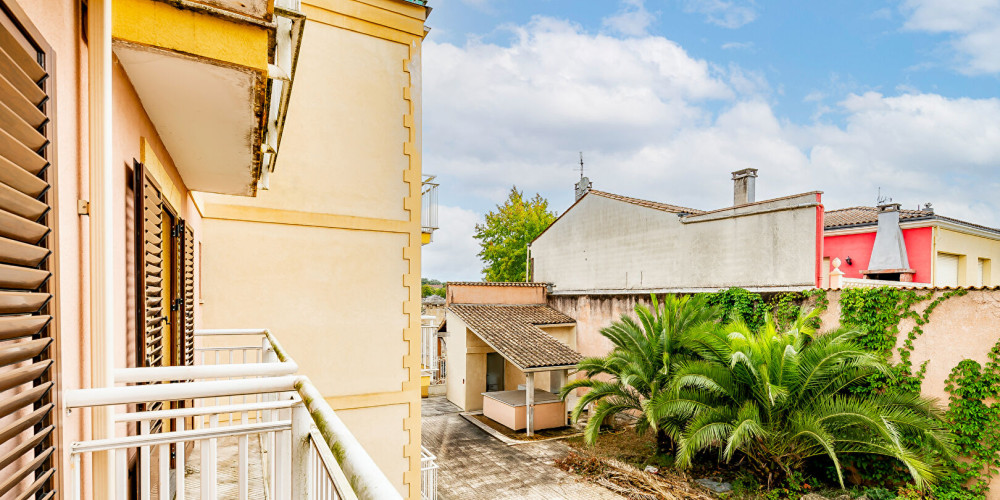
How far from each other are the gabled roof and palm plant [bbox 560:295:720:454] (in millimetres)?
10217

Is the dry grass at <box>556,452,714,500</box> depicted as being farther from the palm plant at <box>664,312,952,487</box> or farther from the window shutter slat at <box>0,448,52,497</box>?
the window shutter slat at <box>0,448,52,497</box>

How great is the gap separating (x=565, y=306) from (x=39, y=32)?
62.3ft

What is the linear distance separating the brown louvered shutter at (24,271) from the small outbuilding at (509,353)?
41.9 ft

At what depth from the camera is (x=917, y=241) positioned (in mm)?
16219

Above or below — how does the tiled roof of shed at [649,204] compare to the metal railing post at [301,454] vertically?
above

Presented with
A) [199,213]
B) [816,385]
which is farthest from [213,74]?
[816,385]

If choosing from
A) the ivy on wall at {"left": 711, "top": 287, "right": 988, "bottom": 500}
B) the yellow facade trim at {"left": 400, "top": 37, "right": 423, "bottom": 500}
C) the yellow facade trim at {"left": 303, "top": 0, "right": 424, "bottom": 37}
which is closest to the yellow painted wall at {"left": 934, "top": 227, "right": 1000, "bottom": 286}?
the ivy on wall at {"left": 711, "top": 287, "right": 988, "bottom": 500}

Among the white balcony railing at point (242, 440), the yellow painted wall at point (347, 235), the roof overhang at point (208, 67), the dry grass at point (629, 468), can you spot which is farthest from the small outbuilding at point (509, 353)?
the white balcony railing at point (242, 440)

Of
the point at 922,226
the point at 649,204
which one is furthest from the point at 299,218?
the point at 922,226

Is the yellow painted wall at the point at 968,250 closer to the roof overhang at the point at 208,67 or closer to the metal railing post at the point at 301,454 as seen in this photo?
the roof overhang at the point at 208,67

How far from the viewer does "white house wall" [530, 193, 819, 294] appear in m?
13.3

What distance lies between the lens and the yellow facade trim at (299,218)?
5.79 meters

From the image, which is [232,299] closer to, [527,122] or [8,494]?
[8,494]

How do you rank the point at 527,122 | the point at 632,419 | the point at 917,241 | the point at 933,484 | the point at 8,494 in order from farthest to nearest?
the point at 527,122, the point at 917,241, the point at 632,419, the point at 933,484, the point at 8,494
